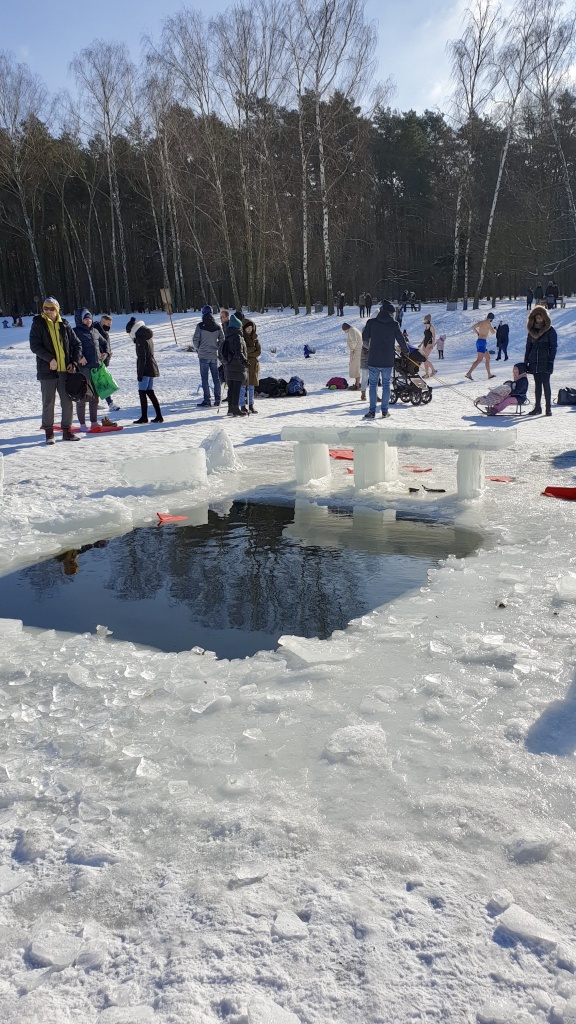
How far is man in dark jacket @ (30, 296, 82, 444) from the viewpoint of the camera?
9.27 m

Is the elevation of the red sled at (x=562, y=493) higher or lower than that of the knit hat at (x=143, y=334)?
lower

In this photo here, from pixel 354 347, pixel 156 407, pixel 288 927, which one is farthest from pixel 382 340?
pixel 288 927

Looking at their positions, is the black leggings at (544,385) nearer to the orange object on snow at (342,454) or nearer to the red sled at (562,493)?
the orange object on snow at (342,454)

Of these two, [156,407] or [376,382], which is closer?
[376,382]

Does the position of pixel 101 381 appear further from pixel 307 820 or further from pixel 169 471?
pixel 307 820

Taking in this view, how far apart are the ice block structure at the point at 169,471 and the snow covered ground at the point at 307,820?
3377mm

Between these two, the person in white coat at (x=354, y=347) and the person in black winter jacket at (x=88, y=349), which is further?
the person in white coat at (x=354, y=347)

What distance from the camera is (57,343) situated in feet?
31.0

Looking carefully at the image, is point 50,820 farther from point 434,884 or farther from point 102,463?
point 102,463

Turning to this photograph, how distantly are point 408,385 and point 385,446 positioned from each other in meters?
7.60

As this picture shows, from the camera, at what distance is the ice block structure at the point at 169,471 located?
7.27 metres

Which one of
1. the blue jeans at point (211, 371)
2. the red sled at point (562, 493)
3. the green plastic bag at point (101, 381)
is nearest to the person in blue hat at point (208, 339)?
the blue jeans at point (211, 371)

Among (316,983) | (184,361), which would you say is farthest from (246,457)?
(184,361)

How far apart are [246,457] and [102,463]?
5.62ft
